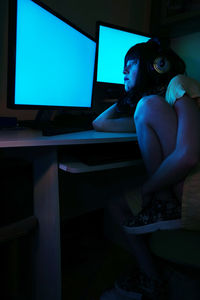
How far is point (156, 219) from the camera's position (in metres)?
0.76

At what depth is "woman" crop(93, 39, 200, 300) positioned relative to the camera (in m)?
0.72

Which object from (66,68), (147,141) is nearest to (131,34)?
(66,68)

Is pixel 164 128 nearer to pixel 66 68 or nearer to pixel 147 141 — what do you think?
pixel 147 141

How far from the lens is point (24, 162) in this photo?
0.98m

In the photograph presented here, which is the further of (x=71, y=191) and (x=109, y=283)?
(x=71, y=191)

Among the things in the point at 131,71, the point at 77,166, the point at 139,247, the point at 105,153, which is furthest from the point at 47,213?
the point at 131,71

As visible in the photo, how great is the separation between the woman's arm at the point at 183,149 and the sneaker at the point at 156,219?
0.06 meters

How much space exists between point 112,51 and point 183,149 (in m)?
1.02

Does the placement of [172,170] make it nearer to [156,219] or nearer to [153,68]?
[156,219]

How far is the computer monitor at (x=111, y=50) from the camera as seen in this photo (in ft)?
4.82

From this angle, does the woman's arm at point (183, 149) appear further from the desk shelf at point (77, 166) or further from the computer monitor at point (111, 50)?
the computer monitor at point (111, 50)

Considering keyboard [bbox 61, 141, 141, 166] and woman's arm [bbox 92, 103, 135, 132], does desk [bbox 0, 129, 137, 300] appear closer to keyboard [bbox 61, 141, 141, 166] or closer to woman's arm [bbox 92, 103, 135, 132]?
keyboard [bbox 61, 141, 141, 166]

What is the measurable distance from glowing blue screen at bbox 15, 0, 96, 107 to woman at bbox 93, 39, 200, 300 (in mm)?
253

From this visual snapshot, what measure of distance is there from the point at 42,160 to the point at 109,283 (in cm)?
77
